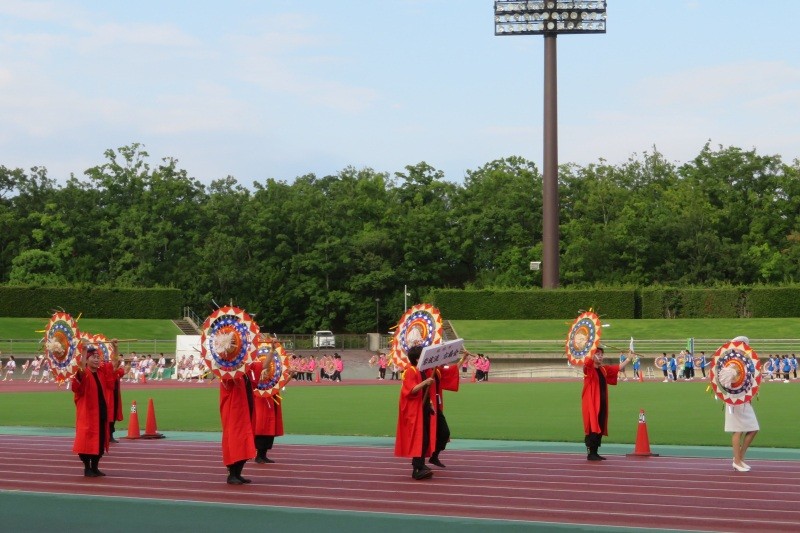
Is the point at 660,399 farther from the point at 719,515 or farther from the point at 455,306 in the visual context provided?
the point at 455,306

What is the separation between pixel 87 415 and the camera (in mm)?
14891

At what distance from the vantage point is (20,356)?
6012 cm

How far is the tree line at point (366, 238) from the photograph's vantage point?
277 feet

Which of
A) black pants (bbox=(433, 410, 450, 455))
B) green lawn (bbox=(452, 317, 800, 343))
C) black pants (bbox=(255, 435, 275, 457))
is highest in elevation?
green lawn (bbox=(452, 317, 800, 343))

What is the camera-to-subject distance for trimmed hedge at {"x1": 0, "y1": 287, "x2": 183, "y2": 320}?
247 feet

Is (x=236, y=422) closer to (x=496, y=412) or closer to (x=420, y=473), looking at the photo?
(x=420, y=473)

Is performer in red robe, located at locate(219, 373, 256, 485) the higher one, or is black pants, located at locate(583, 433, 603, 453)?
performer in red robe, located at locate(219, 373, 256, 485)

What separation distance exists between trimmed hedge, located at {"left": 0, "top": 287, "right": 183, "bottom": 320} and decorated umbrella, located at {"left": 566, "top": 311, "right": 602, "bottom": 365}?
202 feet

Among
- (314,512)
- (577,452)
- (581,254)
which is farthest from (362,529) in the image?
(581,254)

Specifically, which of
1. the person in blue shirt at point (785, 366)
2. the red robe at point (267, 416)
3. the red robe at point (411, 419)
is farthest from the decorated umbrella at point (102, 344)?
the person in blue shirt at point (785, 366)

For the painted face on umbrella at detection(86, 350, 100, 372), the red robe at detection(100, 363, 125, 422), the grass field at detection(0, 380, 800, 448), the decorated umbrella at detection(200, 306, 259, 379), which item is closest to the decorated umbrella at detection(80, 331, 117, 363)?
the red robe at detection(100, 363, 125, 422)

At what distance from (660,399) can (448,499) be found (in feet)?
73.3

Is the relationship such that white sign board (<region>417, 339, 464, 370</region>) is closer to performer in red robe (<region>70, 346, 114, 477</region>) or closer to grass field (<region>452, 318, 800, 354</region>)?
performer in red robe (<region>70, 346, 114, 477</region>)

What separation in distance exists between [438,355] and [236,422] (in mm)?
2450
